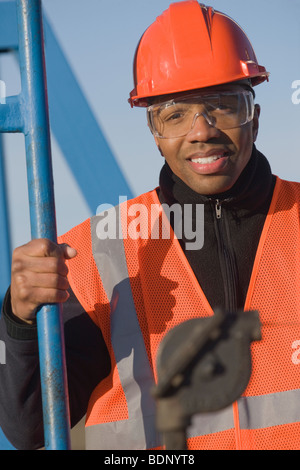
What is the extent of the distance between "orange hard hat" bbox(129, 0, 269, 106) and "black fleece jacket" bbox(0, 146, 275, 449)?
0.35m

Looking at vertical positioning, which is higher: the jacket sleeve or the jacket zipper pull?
the jacket zipper pull

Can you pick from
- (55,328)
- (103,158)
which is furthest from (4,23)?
(55,328)

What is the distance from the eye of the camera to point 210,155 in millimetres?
2617

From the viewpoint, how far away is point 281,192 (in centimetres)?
277

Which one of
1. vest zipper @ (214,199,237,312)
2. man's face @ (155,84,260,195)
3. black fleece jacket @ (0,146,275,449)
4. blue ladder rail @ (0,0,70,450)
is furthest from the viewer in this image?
man's face @ (155,84,260,195)

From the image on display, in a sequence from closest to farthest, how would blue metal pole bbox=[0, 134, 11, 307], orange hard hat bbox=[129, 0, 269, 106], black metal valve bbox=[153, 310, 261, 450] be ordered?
black metal valve bbox=[153, 310, 261, 450] → orange hard hat bbox=[129, 0, 269, 106] → blue metal pole bbox=[0, 134, 11, 307]

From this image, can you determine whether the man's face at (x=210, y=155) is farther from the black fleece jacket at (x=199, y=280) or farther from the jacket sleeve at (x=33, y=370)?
the jacket sleeve at (x=33, y=370)

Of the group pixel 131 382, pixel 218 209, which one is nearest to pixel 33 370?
pixel 131 382

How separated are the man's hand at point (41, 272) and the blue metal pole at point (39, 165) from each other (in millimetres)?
32

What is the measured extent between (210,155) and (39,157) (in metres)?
0.95

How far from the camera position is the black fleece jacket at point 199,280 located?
2.35m

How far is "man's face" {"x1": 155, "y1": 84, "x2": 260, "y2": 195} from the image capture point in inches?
103

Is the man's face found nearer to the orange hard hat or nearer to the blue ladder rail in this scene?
the orange hard hat

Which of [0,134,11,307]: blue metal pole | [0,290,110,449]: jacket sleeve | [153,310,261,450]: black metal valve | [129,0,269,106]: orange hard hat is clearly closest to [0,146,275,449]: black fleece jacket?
[0,290,110,449]: jacket sleeve
